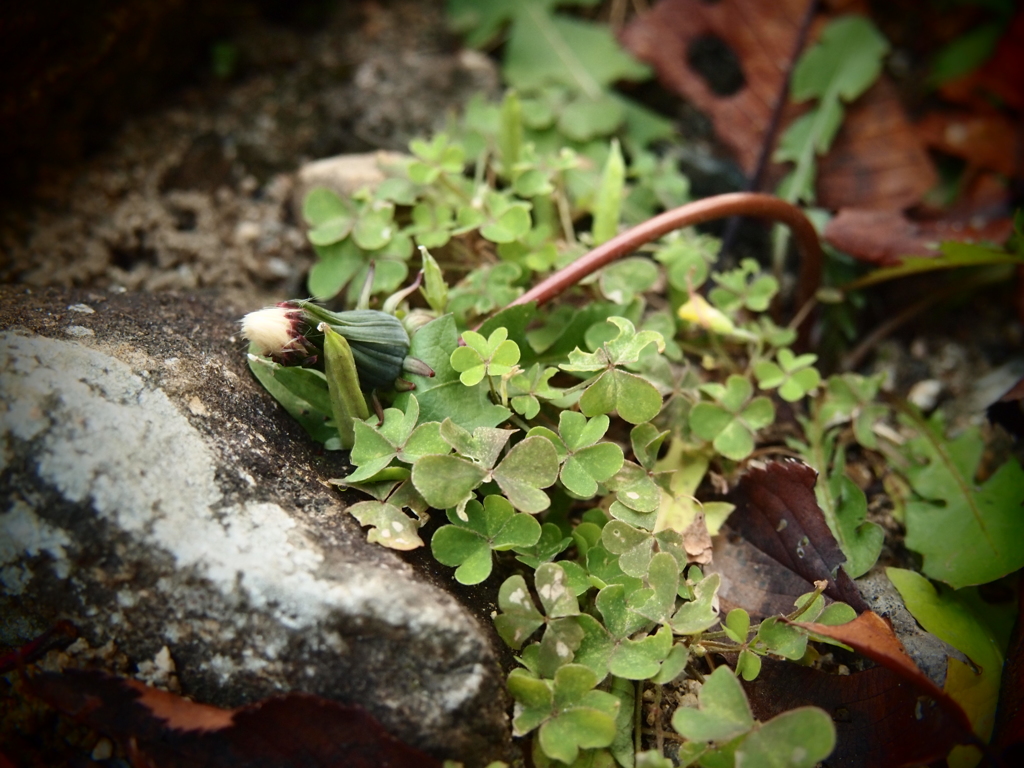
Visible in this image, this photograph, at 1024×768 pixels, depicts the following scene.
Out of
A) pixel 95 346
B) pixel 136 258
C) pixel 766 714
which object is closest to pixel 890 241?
pixel 766 714

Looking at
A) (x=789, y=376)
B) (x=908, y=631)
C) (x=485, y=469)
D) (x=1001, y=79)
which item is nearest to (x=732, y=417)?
(x=789, y=376)

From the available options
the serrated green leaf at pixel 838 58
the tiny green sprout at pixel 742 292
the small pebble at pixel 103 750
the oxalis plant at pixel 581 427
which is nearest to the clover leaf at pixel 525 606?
the oxalis plant at pixel 581 427

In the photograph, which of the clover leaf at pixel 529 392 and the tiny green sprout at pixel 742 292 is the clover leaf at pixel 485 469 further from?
the tiny green sprout at pixel 742 292

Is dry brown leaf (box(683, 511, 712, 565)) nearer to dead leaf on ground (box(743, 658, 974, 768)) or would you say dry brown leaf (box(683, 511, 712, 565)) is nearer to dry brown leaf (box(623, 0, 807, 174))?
dead leaf on ground (box(743, 658, 974, 768))

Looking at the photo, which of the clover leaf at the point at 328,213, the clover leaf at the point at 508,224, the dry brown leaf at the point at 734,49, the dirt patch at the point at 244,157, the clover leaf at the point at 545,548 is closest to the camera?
the clover leaf at the point at 545,548

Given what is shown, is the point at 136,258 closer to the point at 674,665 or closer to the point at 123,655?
the point at 123,655

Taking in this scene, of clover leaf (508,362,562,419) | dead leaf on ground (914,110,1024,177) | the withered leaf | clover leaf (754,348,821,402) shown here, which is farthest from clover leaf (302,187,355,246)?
dead leaf on ground (914,110,1024,177)
